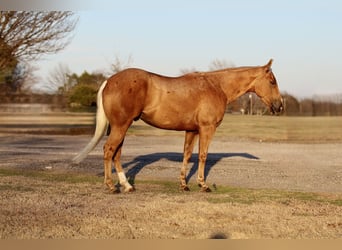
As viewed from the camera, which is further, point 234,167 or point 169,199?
point 234,167

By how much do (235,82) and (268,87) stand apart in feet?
2.33

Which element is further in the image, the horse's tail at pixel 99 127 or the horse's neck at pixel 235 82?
the horse's neck at pixel 235 82

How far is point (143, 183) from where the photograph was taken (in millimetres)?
11422

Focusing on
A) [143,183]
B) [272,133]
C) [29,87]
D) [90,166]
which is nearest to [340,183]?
Result: [143,183]

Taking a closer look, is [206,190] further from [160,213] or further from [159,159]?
[159,159]

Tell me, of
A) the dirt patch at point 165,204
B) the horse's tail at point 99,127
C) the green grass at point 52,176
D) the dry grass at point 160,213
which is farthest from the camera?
the green grass at point 52,176

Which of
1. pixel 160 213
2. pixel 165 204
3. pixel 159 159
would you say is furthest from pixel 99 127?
pixel 159 159

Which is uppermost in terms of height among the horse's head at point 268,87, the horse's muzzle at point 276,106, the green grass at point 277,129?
the horse's head at point 268,87

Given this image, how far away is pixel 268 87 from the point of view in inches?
441

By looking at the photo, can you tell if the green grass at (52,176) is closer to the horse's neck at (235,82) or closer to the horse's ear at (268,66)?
the horse's neck at (235,82)

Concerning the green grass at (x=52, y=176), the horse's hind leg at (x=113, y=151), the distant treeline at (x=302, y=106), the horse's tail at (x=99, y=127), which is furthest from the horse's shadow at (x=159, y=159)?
the distant treeline at (x=302, y=106)

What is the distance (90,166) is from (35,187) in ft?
14.5

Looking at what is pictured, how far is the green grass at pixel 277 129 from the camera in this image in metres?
30.6

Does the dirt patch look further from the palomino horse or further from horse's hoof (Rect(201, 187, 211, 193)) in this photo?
the palomino horse
